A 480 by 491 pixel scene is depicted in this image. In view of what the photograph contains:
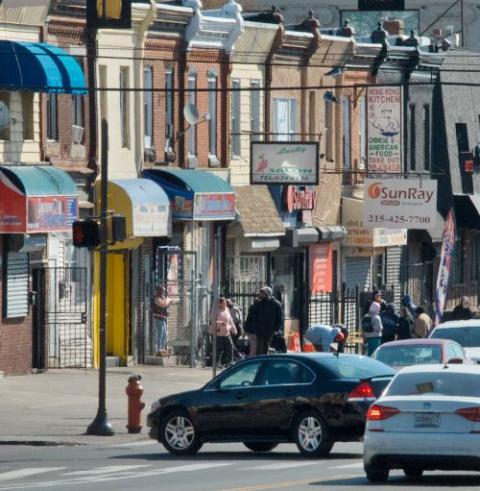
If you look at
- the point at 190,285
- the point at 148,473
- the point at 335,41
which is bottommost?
the point at 148,473

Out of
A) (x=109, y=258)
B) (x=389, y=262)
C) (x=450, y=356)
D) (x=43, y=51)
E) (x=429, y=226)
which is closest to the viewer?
(x=450, y=356)

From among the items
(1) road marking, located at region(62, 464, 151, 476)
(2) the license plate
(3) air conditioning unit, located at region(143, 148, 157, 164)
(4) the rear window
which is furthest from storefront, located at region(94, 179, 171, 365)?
(2) the license plate

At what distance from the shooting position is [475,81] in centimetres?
5706

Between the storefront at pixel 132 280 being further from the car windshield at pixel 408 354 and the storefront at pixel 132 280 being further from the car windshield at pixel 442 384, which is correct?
the car windshield at pixel 442 384

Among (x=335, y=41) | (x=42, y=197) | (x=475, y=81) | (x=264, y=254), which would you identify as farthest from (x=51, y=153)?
(x=475, y=81)

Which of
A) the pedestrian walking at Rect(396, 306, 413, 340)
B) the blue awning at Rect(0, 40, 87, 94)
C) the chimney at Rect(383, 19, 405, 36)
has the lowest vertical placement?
the pedestrian walking at Rect(396, 306, 413, 340)

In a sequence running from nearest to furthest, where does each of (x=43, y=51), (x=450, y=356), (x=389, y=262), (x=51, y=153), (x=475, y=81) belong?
(x=450, y=356) < (x=43, y=51) < (x=51, y=153) < (x=389, y=262) < (x=475, y=81)

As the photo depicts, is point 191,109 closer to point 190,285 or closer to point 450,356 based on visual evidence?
point 190,285

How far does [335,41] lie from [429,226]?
23.3 ft

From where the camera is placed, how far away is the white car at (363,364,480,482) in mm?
19109

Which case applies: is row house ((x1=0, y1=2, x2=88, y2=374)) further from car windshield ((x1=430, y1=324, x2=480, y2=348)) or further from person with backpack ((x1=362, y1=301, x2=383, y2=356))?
car windshield ((x1=430, y1=324, x2=480, y2=348))

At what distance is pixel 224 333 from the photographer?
129ft

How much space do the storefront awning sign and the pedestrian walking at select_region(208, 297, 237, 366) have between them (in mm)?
4825

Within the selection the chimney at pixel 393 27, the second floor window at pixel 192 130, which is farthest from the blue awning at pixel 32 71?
the chimney at pixel 393 27
